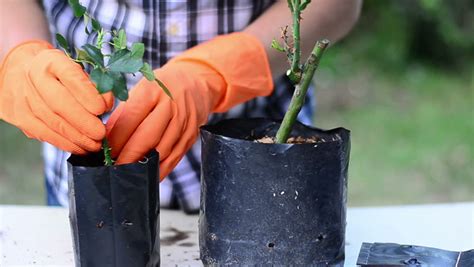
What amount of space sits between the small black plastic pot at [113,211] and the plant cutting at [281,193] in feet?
0.27

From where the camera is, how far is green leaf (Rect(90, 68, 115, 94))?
2.73 ft

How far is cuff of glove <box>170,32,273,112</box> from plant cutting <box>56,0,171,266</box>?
11.0 inches

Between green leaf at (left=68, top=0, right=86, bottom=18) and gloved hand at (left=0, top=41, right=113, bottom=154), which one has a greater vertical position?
green leaf at (left=68, top=0, right=86, bottom=18)

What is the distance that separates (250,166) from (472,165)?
8.91ft

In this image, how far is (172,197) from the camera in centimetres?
139

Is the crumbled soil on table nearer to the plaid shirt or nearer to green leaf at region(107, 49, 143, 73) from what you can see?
green leaf at region(107, 49, 143, 73)

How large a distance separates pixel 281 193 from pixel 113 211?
201mm

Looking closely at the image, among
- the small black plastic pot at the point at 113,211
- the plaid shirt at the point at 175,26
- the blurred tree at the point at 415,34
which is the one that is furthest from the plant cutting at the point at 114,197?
the blurred tree at the point at 415,34

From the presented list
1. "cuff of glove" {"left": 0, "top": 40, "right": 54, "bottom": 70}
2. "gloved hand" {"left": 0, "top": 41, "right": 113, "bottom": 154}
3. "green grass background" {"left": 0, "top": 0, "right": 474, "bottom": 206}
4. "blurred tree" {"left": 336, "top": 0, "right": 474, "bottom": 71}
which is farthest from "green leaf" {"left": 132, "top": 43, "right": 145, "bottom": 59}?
"blurred tree" {"left": 336, "top": 0, "right": 474, "bottom": 71}

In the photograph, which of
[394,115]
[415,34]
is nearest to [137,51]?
[394,115]

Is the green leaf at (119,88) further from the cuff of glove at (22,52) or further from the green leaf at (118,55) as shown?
→ the cuff of glove at (22,52)

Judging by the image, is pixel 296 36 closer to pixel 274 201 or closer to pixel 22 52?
pixel 274 201

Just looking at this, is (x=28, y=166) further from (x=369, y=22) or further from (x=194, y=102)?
(x=194, y=102)

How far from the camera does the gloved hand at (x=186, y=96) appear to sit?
1.01 m
